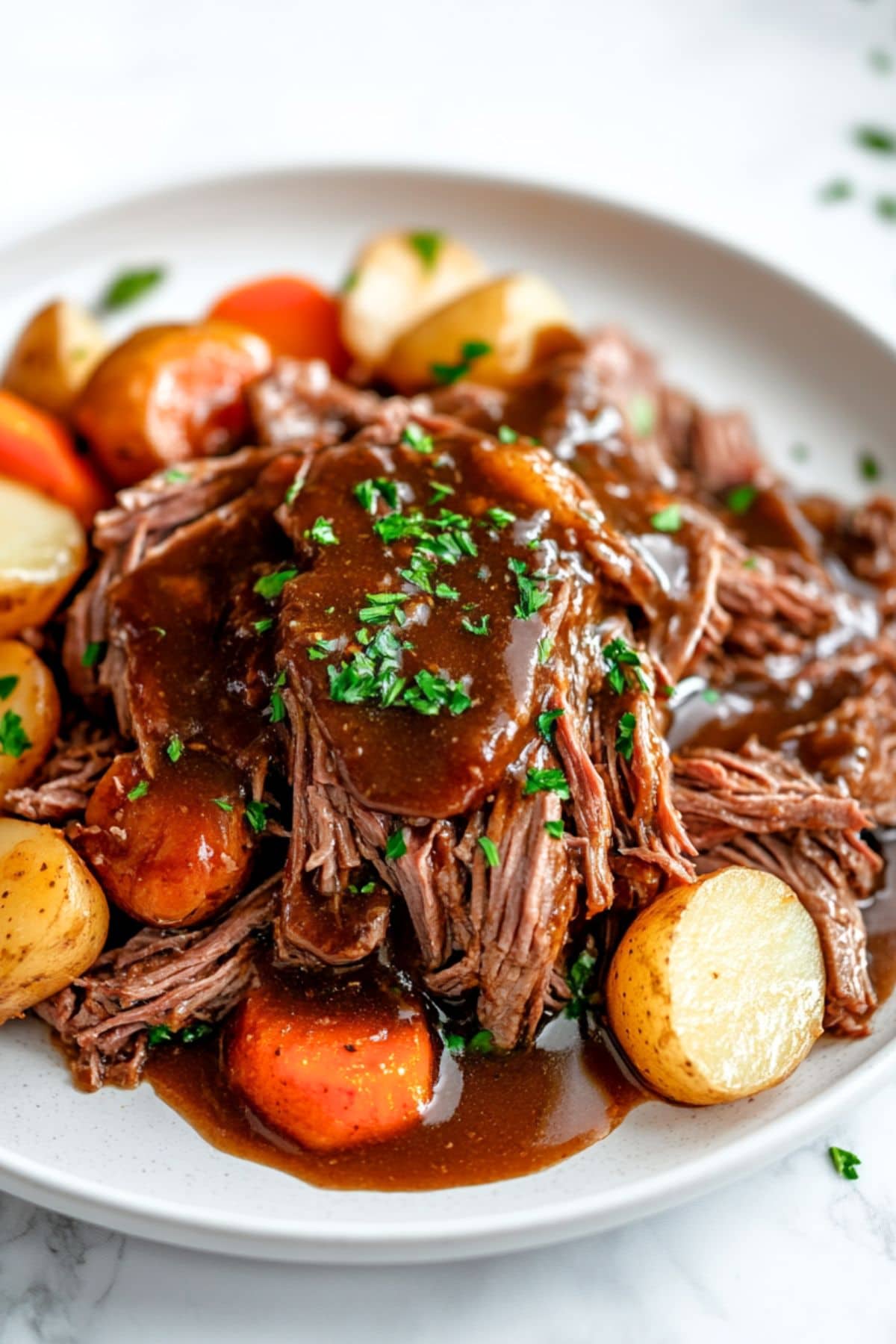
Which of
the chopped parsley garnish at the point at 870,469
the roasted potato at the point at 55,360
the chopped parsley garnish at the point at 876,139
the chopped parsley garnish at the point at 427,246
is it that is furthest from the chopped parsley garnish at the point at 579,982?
the chopped parsley garnish at the point at 876,139

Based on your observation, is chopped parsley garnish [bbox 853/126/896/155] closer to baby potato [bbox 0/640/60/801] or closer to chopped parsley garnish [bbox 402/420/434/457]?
chopped parsley garnish [bbox 402/420/434/457]

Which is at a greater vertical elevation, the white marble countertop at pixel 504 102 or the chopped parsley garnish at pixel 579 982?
the white marble countertop at pixel 504 102

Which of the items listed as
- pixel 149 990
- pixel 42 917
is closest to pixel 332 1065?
pixel 149 990

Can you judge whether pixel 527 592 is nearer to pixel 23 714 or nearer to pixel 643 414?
pixel 23 714

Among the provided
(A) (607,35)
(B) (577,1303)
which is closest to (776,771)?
(B) (577,1303)

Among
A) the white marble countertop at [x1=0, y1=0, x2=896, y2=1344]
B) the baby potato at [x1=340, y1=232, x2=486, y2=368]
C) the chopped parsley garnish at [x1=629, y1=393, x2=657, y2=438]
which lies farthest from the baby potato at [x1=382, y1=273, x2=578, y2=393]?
the white marble countertop at [x1=0, y1=0, x2=896, y2=1344]

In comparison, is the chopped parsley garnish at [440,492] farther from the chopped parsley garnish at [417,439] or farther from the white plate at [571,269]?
the white plate at [571,269]
